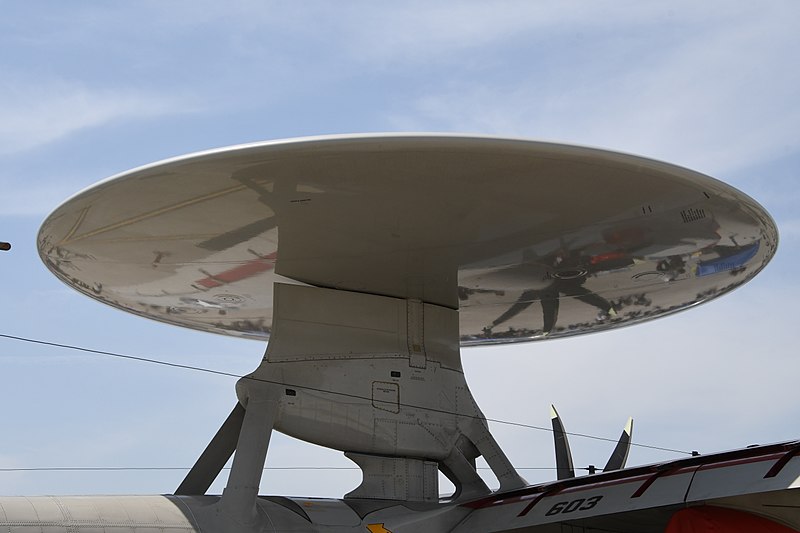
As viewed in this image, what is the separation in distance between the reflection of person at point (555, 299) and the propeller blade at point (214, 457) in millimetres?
5707

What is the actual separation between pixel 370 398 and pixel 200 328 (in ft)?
19.5

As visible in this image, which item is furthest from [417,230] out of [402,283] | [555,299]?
[555,299]

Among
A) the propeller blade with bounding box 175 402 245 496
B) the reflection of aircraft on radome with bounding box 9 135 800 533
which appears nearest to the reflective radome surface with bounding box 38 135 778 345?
the reflection of aircraft on radome with bounding box 9 135 800 533

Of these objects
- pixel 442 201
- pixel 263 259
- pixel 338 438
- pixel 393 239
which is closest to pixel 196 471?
pixel 338 438

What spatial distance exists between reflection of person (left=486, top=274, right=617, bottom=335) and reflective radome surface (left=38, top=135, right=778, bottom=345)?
5 cm

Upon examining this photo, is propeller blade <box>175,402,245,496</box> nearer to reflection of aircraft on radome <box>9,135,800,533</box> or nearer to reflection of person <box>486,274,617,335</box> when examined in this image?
reflection of aircraft on radome <box>9,135,800,533</box>

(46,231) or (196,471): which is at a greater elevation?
(46,231)

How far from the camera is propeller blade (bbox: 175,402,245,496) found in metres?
16.5

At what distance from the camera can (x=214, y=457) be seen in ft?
54.8

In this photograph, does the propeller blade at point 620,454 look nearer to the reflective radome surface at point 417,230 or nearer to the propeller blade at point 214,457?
the reflective radome surface at point 417,230

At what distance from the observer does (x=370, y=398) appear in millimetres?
17469

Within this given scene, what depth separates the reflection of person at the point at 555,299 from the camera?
19062 millimetres

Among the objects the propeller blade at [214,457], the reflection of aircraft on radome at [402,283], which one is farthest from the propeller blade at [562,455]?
the propeller blade at [214,457]

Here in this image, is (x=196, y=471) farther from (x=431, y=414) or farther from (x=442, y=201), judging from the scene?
(x=442, y=201)
